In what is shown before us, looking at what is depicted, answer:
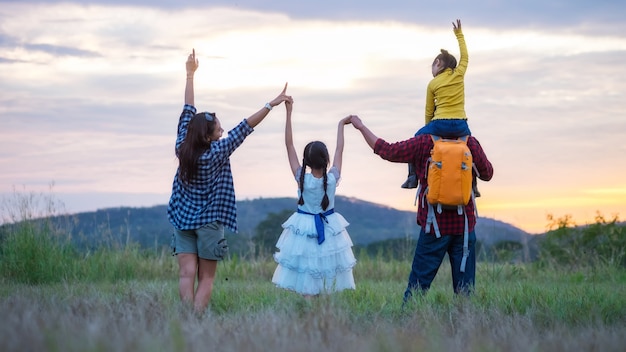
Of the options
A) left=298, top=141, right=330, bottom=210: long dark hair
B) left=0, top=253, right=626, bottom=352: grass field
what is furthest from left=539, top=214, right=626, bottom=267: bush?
left=298, top=141, right=330, bottom=210: long dark hair

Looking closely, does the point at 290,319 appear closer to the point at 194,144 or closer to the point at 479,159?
the point at 194,144

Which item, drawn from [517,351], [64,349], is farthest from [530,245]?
[64,349]

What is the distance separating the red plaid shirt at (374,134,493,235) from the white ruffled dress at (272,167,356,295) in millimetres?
634

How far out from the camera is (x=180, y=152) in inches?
332

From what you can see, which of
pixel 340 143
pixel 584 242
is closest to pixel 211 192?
pixel 340 143

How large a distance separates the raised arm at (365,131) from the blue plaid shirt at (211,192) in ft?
3.53

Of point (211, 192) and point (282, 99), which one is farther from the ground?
point (282, 99)

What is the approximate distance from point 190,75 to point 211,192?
4.96 feet

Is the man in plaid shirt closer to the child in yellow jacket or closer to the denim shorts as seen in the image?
the child in yellow jacket

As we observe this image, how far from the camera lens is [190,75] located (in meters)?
9.28

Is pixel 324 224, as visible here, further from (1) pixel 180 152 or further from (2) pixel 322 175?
(1) pixel 180 152

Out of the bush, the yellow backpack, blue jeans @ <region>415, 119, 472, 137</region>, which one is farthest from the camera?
the bush

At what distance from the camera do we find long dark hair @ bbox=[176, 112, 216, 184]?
836 centimetres

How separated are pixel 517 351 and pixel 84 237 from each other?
35.1 ft
